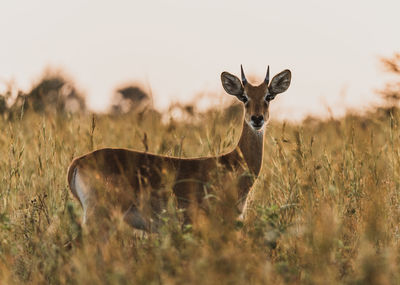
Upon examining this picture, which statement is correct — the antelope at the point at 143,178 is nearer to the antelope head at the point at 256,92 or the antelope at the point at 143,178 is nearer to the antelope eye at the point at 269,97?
the antelope head at the point at 256,92

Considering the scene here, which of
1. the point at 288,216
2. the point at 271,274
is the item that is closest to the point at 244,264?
the point at 271,274

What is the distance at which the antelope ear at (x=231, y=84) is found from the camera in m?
6.04

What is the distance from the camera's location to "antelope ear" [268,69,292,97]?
6.16 m

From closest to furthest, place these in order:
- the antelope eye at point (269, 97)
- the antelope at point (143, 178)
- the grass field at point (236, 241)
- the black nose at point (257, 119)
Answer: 1. the grass field at point (236, 241)
2. the antelope at point (143, 178)
3. the black nose at point (257, 119)
4. the antelope eye at point (269, 97)

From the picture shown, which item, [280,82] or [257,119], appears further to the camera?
[280,82]

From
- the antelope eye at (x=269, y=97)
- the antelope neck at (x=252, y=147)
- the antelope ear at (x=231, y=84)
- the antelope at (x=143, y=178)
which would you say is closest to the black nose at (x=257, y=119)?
the antelope at (x=143, y=178)

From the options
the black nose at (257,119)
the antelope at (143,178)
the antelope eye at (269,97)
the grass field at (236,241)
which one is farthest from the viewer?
the antelope eye at (269,97)

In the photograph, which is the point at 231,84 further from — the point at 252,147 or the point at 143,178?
the point at 143,178

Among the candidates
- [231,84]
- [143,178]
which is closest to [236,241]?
[143,178]

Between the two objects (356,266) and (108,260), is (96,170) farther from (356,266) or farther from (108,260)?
(356,266)

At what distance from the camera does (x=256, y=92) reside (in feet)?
19.5

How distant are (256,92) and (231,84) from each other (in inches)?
11.9

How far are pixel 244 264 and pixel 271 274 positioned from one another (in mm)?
320

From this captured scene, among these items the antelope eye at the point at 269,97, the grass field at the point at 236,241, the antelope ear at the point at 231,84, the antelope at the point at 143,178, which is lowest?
the grass field at the point at 236,241
